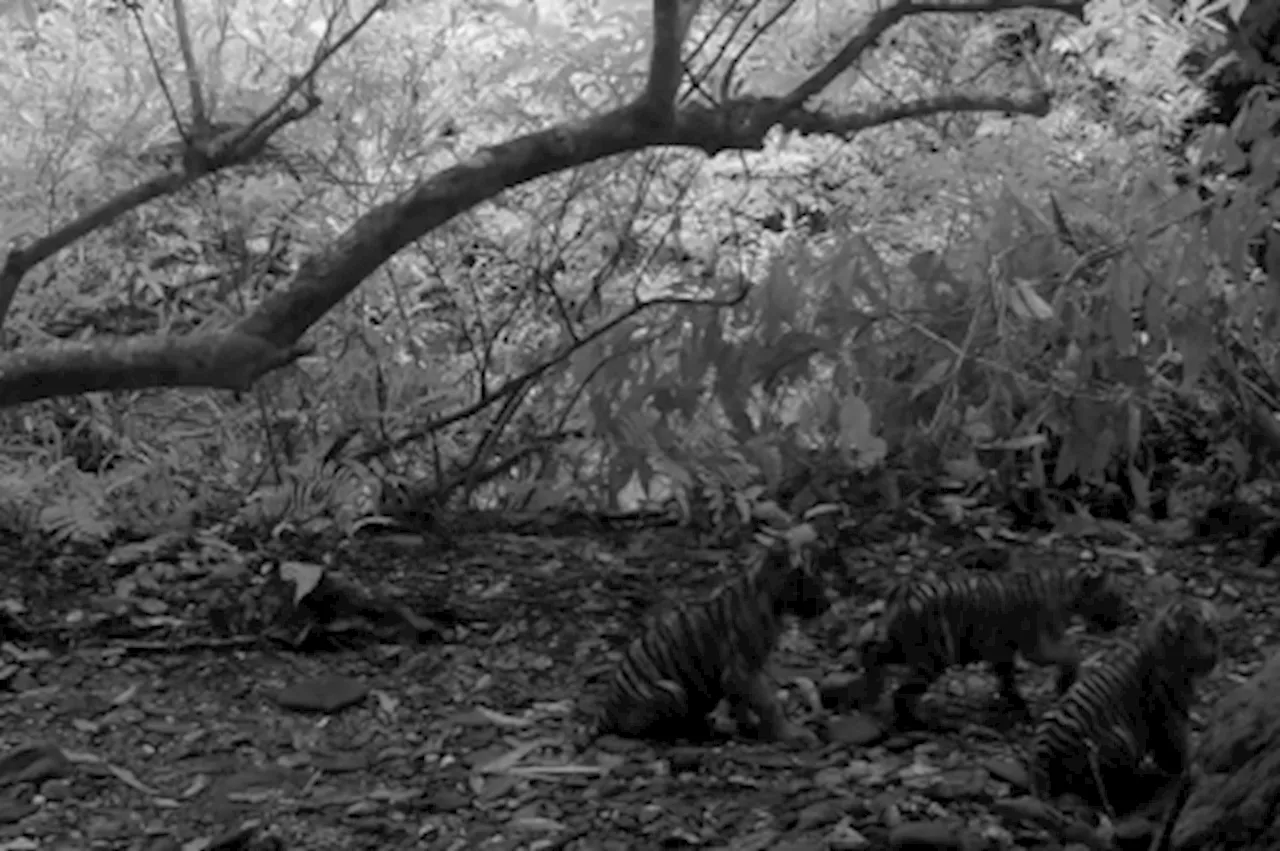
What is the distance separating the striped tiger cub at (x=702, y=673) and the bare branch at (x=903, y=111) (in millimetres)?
1011

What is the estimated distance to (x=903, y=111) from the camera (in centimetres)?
322

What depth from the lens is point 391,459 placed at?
3705 millimetres

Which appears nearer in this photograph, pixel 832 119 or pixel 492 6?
pixel 832 119

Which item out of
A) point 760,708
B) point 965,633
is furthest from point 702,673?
point 965,633

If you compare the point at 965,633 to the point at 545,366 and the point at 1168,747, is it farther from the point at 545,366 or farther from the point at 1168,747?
the point at 545,366

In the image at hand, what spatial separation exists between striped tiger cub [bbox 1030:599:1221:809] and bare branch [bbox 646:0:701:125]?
1187 millimetres

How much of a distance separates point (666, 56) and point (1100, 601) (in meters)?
1.16

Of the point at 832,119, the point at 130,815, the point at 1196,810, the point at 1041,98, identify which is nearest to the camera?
the point at 1196,810

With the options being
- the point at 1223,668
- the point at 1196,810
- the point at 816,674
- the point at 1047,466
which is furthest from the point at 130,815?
the point at 1047,466

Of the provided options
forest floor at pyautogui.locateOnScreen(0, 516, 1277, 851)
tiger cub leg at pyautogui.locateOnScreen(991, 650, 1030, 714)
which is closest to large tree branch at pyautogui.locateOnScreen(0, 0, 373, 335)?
forest floor at pyautogui.locateOnScreen(0, 516, 1277, 851)

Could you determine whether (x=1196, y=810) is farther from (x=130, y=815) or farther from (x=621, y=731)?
(x=130, y=815)

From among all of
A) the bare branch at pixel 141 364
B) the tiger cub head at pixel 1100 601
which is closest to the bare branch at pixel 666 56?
the bare branch at pixel 141 364

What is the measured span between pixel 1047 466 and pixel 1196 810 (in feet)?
7.47

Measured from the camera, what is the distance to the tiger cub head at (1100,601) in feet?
8.31
